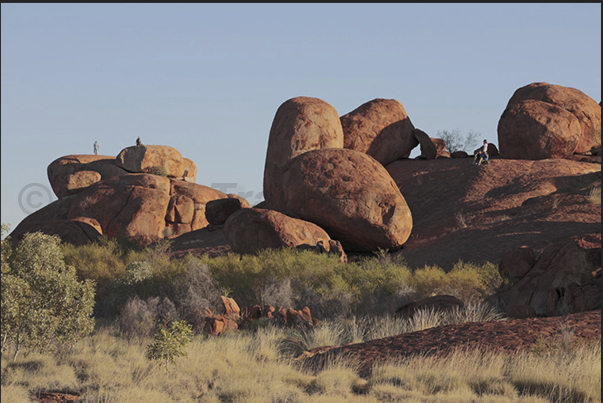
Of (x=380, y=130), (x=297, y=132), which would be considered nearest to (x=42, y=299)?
(x=297, y=132)

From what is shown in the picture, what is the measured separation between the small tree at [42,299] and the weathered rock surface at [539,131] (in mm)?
26124

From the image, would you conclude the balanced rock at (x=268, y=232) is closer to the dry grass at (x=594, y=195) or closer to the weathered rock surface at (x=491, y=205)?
the weathered rock surface at (x=491, y=205)

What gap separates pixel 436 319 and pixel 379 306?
3.29 metres

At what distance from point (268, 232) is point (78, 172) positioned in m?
21.9

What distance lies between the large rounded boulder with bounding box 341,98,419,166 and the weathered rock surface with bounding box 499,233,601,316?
18.1 m

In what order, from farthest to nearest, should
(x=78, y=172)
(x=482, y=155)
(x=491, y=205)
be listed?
(x=78, y=172)
(x=482, y=155)
(x=491, y=205)

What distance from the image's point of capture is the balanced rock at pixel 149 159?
40.6 meters

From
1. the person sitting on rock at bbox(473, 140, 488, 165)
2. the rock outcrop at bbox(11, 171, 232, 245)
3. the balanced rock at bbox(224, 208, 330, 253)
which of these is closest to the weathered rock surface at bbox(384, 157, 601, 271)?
the person sitting on rock at bbox(473, 140, 488, 165)

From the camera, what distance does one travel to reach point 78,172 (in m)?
40.5

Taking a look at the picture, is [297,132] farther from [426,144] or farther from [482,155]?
[426,144]

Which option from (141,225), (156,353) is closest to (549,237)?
(156,353)

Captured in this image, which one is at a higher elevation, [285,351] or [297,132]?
[297,132]

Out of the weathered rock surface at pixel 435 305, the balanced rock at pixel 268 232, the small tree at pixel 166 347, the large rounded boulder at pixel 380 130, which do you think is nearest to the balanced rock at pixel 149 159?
the large rounded boulder at pixel 380 130

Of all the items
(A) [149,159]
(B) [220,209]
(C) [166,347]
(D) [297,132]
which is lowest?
(C) [166,347]
